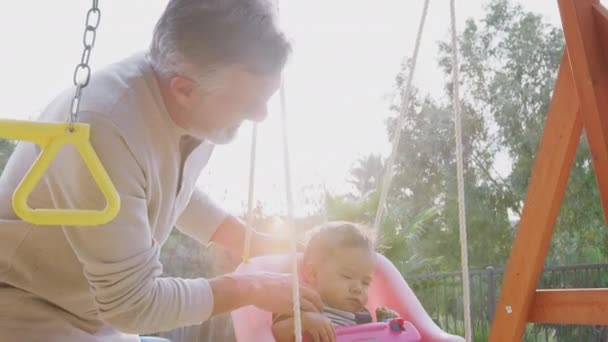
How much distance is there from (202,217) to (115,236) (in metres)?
0.56

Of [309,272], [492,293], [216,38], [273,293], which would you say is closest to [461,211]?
[273,293]

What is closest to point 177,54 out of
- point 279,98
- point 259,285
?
point 279,98

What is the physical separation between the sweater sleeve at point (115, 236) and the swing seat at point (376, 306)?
0.45 metres

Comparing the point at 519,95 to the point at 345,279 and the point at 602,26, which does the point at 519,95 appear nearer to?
the point at 345,279

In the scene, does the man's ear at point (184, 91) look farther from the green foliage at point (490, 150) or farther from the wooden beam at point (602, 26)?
the green foliage at point (490, 150)

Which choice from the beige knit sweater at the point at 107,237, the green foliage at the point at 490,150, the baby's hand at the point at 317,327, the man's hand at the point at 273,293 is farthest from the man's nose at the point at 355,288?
the green foliage at the point at 490,150

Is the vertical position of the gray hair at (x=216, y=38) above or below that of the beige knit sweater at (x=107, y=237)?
above

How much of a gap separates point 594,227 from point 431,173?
2.83 metres

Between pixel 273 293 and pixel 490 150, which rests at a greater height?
pixel 490 150

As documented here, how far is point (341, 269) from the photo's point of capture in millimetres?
1571

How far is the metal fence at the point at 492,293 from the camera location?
7104 mm

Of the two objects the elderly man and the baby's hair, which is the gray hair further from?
the baby's hair

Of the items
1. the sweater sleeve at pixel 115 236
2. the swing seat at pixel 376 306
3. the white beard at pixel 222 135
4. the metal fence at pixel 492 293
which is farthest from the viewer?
the metal fence at pixel 492 293

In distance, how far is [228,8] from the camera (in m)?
1.03
